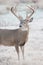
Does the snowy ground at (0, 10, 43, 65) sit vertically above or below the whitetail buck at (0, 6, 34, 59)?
below

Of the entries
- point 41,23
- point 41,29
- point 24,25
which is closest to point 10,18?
point 41,23

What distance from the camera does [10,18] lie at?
A: 6898 mm

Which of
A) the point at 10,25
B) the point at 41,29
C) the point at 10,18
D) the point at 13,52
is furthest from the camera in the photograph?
the point at 10,18

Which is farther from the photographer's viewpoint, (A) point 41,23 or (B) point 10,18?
(B) point 10,18

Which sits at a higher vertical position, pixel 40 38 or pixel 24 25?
pixel 24 25

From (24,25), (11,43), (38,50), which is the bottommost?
(38,50)

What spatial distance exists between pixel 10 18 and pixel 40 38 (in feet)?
7.24

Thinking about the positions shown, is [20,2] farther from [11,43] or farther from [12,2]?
[11,43]

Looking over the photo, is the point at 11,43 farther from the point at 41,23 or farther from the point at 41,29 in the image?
the point at 41,23

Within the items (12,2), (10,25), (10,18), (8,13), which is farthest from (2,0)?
(10,25)

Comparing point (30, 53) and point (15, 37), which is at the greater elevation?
point (15, 37)

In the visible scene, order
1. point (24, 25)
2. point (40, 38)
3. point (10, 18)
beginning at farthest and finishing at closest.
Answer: point (10, 18) < point (40, 38) < point (24, 25)

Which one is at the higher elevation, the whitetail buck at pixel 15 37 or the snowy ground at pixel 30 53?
the whitetail buck at pixel 15 37

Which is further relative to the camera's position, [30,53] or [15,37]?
[30,53]
